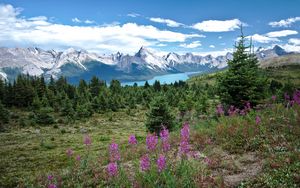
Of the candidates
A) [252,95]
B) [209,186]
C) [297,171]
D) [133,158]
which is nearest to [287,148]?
[297,171]

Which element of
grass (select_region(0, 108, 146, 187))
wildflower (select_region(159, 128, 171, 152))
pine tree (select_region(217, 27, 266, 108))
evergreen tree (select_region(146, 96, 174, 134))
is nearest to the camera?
wildflower (select_region(159, 128, 171, 152))

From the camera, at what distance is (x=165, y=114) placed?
27.3 m

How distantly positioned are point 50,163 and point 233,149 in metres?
16.3

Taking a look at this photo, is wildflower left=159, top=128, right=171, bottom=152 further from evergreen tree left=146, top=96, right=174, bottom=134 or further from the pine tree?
evergreen tree left=146, top=96, right=174, bottom=134

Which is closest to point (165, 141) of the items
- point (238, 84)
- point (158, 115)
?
point (238, 84)

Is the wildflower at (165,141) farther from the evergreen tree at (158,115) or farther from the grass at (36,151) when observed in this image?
the evergreen tree at (158,115)

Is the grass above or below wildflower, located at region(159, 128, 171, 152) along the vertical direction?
below

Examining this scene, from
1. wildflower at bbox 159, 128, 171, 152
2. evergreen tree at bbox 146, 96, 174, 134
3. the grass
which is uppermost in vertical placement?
wildflower at bbox 159, 128, 171, 152

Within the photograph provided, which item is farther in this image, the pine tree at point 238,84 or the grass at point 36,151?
the pine tree at point 238,84

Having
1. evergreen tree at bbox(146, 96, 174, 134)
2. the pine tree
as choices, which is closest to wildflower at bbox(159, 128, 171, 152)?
the pine tree

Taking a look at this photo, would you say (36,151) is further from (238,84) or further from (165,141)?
(165,141)

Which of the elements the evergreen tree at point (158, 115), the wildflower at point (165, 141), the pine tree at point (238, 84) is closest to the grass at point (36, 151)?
the evergreen tree at point (158, 115)

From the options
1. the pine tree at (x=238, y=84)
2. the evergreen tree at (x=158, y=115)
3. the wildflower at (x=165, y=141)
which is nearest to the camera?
the wildflower at (x=165, y=141)

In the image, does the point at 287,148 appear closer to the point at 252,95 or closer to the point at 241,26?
the point at 252,95
